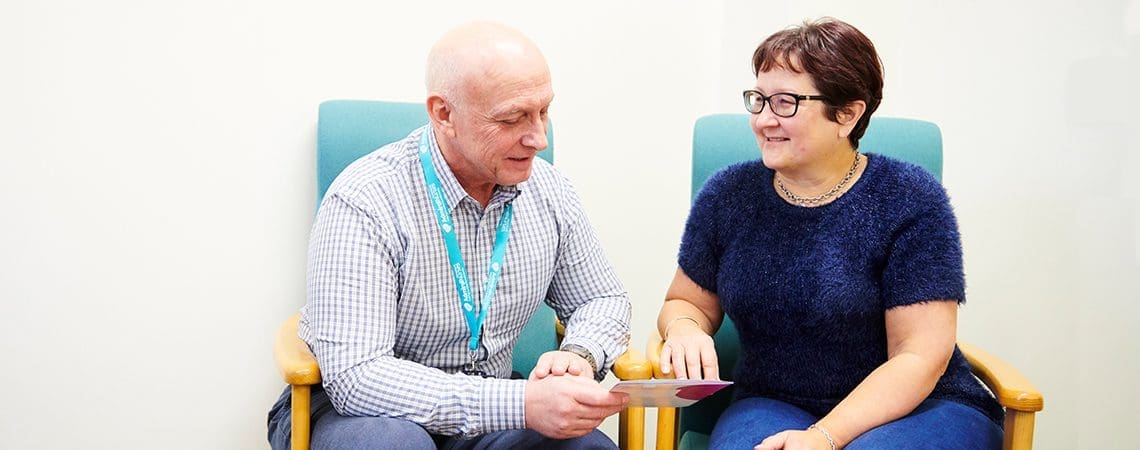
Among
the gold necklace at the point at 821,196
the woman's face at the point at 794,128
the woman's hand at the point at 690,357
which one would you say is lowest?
the woman's hand at the point at 690,357

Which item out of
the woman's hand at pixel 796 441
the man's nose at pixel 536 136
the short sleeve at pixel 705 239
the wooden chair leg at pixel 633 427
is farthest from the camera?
the short sleeve at pixel 705 239

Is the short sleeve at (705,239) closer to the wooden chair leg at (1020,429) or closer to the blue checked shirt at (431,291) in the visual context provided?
the blue checked shirt at (431,291)

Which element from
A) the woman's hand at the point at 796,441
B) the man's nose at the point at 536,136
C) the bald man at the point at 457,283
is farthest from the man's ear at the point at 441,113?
the woman's hand at the point at 796,441

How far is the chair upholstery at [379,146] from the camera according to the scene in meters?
1.91

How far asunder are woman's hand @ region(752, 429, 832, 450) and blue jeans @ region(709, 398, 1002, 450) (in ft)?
0.16

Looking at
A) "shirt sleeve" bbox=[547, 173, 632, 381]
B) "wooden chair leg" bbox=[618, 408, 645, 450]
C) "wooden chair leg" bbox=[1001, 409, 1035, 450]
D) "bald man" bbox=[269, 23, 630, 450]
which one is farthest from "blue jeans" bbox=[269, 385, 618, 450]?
"wooden chair leg" bbox=[1001, 409, 1035, 450]

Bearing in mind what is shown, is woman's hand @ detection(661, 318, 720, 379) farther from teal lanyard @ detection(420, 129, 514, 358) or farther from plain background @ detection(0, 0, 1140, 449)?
plain background @ detection(0, 0, 1140, 449)

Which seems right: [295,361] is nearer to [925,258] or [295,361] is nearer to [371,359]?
[371,359]

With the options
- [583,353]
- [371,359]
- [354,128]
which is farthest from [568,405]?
[354,128]

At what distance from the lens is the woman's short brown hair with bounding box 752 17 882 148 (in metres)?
1.84

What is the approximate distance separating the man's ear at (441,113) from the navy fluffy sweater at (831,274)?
533mm

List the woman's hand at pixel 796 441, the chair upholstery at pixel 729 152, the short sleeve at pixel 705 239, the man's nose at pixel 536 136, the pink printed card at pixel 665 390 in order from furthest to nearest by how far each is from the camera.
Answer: the chair upholstery at pixel 729 152 < the short sleeve at pixel 705 239 < the man's nose at pixel 536 136 < the woman's hand at pixel 796 441 < the pink printed card at pixel 665 390

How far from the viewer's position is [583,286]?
6.74 feet

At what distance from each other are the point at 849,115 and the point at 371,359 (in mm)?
931
